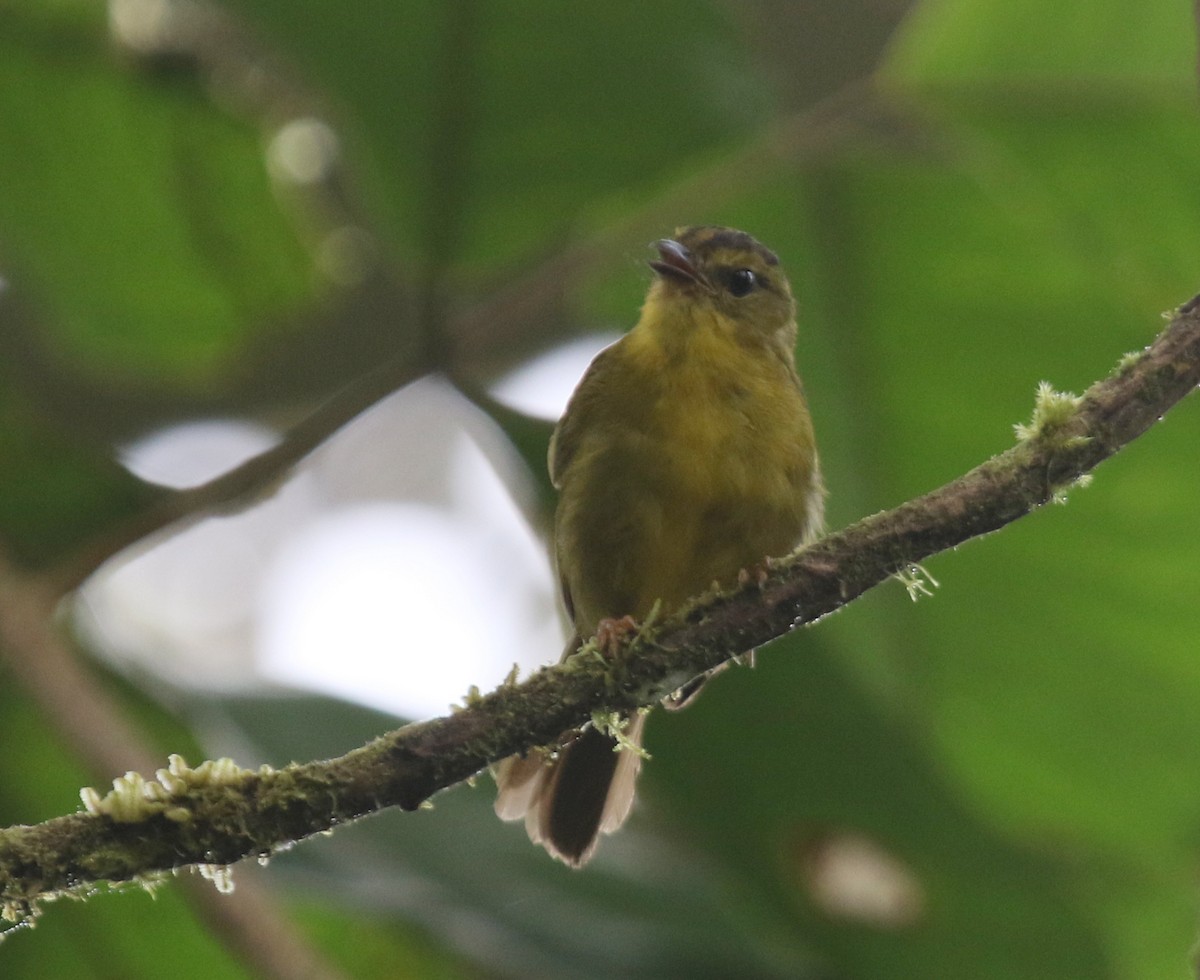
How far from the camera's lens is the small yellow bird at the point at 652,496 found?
2762 millimetres

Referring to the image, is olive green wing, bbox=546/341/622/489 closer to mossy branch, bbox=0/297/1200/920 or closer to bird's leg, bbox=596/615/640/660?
bird's leg, bbox=596/615/640/660

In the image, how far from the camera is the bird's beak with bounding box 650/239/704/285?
10.7 ft

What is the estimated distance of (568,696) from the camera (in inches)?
74.5

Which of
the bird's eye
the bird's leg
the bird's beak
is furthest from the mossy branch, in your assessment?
the bird's eye

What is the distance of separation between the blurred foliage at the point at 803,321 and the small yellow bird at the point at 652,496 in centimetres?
29

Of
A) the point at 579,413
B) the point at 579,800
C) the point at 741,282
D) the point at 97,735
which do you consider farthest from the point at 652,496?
the point at 97,735

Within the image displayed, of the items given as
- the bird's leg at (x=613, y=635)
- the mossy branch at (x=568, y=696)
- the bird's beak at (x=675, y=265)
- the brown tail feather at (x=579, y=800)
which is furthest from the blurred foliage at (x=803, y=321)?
the mossy branch at (x=568, y=696)

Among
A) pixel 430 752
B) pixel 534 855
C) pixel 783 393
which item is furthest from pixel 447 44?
pixel 430 752

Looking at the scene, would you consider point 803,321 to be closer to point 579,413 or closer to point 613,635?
point 579,413

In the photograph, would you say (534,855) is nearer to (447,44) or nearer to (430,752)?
(430,752)

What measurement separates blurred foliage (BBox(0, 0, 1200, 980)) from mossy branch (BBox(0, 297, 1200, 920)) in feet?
4.11

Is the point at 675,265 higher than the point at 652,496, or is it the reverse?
the point at 675,265

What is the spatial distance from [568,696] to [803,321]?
2.10 metres

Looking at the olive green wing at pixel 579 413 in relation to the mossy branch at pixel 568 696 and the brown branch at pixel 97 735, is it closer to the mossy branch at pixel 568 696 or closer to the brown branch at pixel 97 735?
the brown branch at pixel 97 735
